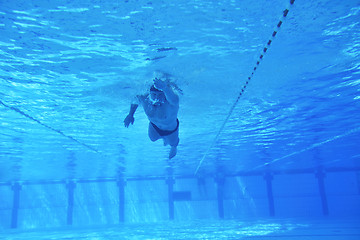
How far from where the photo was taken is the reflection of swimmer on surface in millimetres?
7102

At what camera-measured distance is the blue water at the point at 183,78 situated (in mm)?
5180

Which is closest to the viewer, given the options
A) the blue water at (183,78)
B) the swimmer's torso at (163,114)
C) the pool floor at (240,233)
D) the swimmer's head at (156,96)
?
the blue water at (183,78)

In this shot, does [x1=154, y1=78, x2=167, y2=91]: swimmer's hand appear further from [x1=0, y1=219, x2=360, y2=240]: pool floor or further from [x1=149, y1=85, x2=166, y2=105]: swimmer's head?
[x1=0, y1=219, x2=360, y2=240]: pool floor

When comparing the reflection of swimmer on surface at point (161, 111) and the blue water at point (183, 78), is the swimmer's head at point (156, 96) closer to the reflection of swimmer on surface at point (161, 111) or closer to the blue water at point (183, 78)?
the reflection of swimmer on surface at point (161, 111)

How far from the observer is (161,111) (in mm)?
7430

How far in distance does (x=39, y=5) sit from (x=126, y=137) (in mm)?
9594

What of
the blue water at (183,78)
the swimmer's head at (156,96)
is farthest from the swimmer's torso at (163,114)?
the blue water at (183,78)

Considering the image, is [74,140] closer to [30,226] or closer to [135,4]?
[135,4]

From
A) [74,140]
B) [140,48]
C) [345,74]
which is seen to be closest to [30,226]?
[74,140]

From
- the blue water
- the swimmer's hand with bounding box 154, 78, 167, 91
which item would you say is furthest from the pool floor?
the swimmer's hand with bounding box 154, 78, 167, 91

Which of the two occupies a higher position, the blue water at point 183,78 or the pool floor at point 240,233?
the blue water at point 183,78

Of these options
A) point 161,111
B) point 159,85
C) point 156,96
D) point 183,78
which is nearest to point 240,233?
point 161,111

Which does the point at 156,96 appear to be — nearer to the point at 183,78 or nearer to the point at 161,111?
the point at 161,111

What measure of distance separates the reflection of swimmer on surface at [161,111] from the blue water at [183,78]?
488 mm
